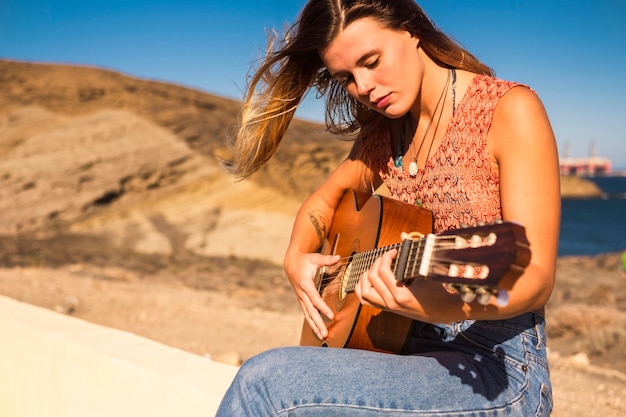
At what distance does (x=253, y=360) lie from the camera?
1.67 meters

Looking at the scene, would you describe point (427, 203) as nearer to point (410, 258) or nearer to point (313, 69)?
point (410, 258)

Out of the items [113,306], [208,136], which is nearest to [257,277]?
[113,306]

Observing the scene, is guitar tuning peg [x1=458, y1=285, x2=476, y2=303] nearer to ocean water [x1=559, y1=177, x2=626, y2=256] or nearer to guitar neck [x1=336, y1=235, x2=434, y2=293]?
guitar neck [x1=336, y1=235, x2=434, y2=293]

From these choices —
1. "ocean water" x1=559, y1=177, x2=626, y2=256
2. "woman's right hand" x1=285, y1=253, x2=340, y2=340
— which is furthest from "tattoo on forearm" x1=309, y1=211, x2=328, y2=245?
"ocean water" x1=559, y1=177, x2=626, y2=256

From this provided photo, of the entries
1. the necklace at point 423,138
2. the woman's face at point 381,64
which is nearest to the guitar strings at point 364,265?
the necklace at point 423,138

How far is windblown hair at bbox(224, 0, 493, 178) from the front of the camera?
200 centimetres

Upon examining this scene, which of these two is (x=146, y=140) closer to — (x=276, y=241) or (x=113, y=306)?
(x=276, y=241)

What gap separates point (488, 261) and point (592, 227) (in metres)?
53.3

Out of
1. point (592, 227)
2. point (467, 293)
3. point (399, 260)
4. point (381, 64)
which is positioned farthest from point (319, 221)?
point (592, 227)

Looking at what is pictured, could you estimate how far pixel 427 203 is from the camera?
2.04m

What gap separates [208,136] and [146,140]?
129 cm

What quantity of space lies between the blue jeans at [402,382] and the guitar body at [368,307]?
222 mm

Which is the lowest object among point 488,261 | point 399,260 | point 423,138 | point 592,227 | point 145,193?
point 592,227

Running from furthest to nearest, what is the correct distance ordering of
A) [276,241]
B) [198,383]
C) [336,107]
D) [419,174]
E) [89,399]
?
1. [276,241]
2. [89,399]
3. [336,107]
4. [198,383]
5. [419,174]
